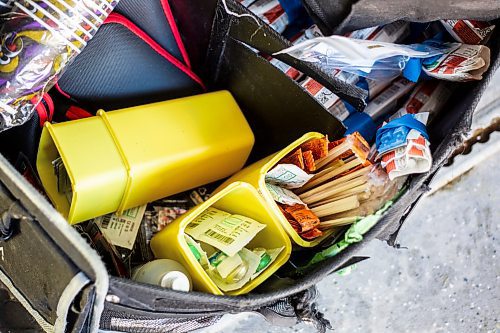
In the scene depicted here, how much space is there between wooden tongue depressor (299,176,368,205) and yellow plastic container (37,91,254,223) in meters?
0.13

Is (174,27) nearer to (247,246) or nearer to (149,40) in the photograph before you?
(149,40)

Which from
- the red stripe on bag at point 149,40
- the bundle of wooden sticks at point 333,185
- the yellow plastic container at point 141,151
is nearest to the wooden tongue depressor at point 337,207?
the bundle of wooden sticks at point 333,185

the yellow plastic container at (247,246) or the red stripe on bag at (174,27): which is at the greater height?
the red stripe on bag at (174,27)

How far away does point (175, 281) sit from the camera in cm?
74

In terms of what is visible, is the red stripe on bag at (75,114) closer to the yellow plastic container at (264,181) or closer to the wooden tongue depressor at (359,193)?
the yellow plastic container at (264,181)

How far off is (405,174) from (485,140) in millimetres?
562

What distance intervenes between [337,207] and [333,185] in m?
0.03

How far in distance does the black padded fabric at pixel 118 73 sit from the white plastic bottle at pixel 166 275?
0.78 ft

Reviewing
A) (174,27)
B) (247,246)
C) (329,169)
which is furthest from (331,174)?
(174,27)

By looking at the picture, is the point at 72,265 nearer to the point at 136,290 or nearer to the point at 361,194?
the point at 136,290

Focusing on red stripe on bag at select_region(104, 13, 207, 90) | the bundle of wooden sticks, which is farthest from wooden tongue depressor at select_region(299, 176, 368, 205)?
red stripe on bag at select_region(104, 13, 207, 90)

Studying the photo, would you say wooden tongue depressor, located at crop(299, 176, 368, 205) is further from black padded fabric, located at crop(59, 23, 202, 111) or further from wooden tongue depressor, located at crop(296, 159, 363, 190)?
black padded fabric, located at crop(59, 23, 202, 111)

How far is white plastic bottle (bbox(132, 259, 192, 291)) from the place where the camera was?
0.75 meters

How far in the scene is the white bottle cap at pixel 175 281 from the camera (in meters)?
0.74
